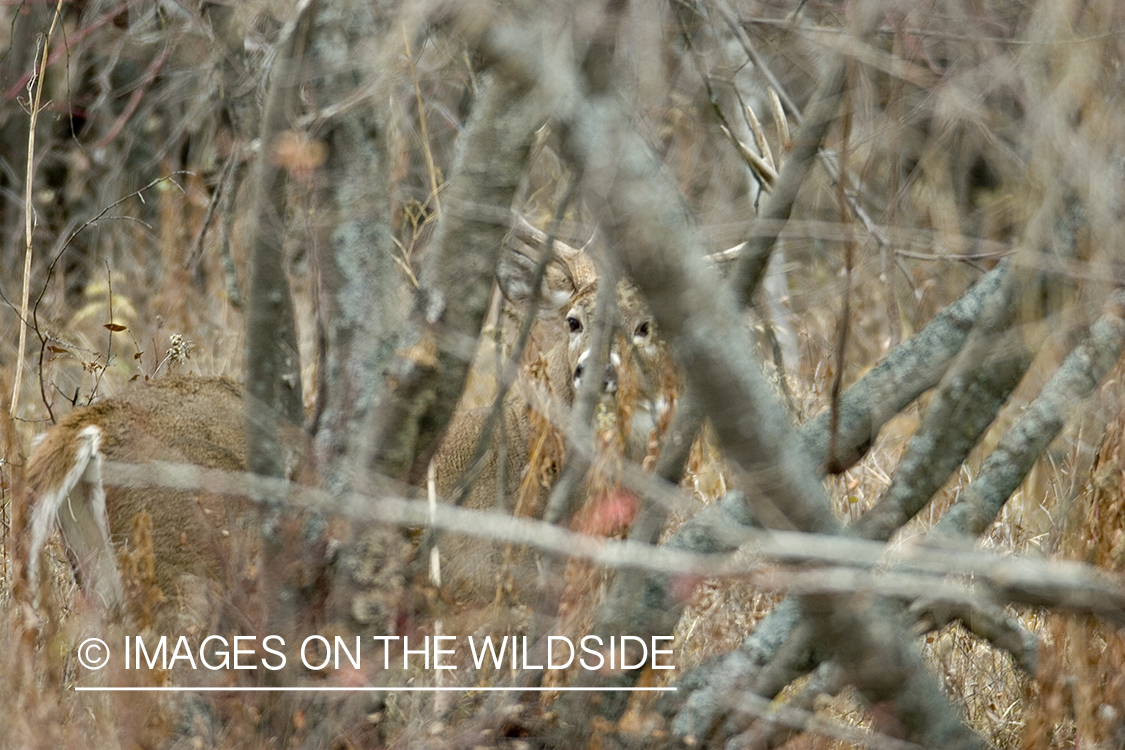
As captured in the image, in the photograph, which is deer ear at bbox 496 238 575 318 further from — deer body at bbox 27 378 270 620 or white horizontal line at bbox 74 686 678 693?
white horizontal line at bbox 74 686 678 693

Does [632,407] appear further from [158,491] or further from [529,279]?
[529,279]

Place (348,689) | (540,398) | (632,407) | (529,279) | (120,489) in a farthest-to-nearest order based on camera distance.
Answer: (529,279), (120,489), (540,398), (632,407), (348,689)

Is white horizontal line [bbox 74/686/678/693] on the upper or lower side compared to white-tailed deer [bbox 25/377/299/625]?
lower

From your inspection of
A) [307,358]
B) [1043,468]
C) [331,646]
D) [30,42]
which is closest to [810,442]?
[331,646]

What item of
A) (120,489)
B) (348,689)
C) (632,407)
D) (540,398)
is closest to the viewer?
(348,689)

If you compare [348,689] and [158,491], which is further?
[158,491]

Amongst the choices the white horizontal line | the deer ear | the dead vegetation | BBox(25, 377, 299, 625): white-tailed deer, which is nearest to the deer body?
BBox(25, 377, 299, 625): white-tailed deer

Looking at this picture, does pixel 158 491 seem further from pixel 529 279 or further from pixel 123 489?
pixel 529 279

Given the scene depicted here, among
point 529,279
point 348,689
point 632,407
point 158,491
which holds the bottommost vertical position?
point 348,689

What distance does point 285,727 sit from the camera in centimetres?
274

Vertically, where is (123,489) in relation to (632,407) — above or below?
below

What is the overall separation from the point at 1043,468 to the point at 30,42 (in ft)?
25.5

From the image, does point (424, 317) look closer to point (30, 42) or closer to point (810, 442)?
point (810, 442)

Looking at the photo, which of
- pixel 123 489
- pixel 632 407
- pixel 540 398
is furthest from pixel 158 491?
pixel 632 407
